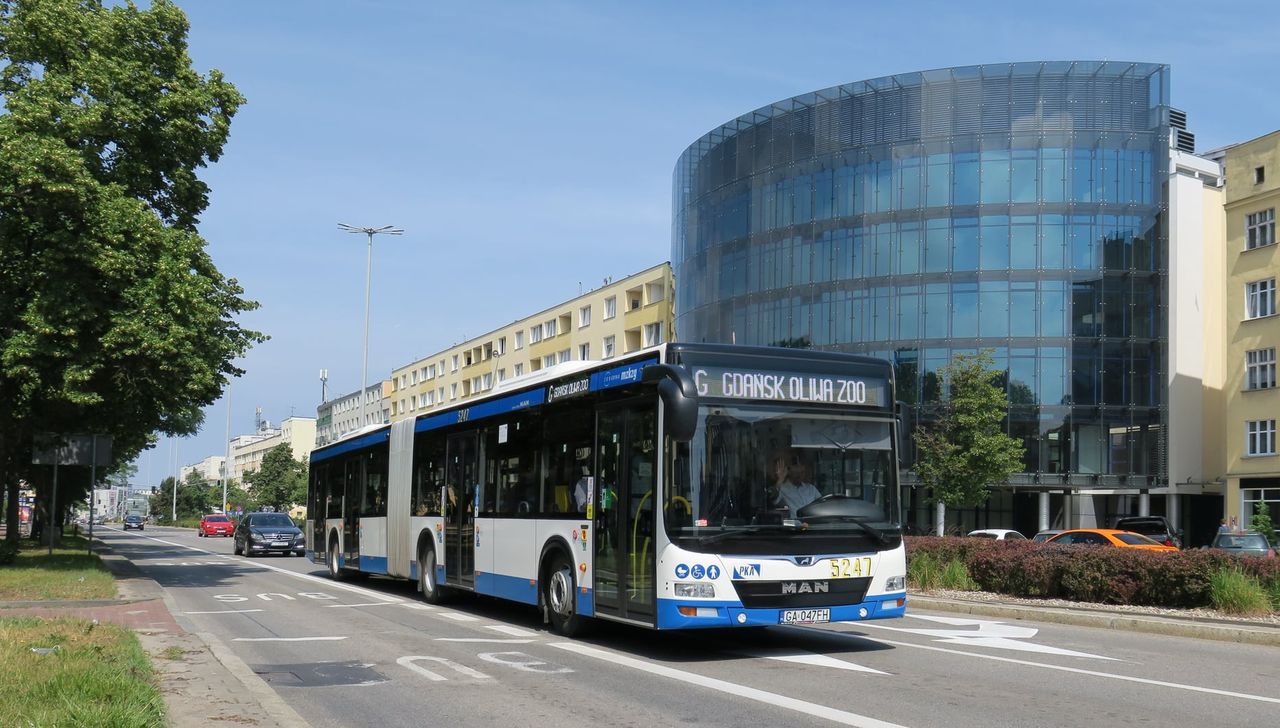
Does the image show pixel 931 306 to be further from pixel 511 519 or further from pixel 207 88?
pixel 511 519

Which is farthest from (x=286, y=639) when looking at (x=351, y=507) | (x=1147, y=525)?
(x=1147, y=525)

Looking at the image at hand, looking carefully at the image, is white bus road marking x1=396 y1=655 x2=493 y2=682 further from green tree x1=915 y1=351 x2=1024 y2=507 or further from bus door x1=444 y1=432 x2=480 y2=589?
green tree x1=915 y1=351 x2=1024 y2=507

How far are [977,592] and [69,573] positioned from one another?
665 inches

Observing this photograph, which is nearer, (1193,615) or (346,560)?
(1193,615)

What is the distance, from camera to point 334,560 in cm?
2542

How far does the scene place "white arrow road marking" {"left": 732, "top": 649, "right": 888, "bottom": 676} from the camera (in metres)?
11.0

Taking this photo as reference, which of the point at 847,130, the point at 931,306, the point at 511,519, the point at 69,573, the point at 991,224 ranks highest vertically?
the point at 847,130

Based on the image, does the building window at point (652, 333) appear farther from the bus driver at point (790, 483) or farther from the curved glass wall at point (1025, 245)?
the bus driver at point (790, 483)

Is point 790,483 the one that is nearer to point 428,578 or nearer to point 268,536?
point 428,578

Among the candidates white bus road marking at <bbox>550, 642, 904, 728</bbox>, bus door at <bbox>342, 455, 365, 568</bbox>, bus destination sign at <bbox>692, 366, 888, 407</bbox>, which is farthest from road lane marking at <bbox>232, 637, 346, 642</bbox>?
bus door at <bbox>342, 455, 365, 568</bbox>

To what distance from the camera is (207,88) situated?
2564 centimetres

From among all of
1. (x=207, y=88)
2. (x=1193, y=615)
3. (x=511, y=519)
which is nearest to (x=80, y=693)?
(x=511, y=519)

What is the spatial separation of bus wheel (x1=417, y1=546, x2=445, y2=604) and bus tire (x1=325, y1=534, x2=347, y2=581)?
6436 millimetres

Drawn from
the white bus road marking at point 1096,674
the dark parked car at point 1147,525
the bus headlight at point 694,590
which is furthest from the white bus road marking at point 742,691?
the dark parked car at point 1147,525
